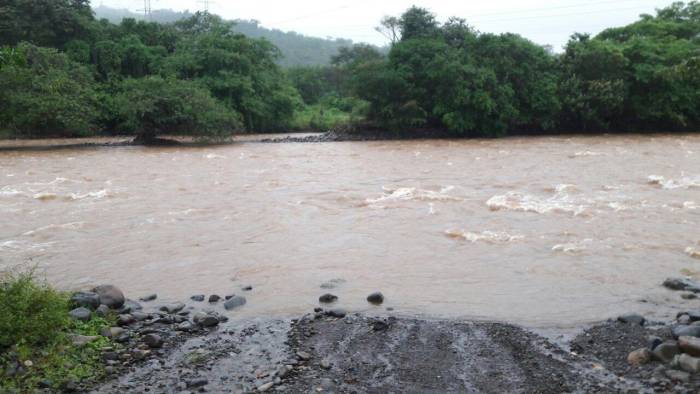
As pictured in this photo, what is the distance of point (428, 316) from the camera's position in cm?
672

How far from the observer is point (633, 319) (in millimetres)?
6176

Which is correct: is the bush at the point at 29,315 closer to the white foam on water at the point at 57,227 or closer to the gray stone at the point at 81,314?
the gray stone at the point at 81,314

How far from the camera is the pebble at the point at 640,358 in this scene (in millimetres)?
5113

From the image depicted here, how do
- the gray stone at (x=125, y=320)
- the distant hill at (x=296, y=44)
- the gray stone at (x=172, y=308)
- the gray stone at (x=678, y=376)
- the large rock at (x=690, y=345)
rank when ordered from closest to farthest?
the gray stone at (x=678, y=376) < the large rock at (x=690, y=345) < the gray stone at (x=125, y=320) < the gray stone at (x=172, y=308) < the distant hill at (x=296, y=44)

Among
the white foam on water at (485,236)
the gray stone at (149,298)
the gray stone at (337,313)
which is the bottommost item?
the gray stone at (149,298)

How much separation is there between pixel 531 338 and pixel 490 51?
27368 mm

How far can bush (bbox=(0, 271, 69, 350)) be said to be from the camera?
5.10 m

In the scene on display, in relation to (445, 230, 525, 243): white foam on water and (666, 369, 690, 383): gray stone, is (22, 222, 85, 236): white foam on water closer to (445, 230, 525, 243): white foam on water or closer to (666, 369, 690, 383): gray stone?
(445, 230, 525, 243): white foam on water

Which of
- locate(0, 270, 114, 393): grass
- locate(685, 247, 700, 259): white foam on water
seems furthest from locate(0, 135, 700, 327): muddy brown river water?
locate(0, 270, 114, 393): grass

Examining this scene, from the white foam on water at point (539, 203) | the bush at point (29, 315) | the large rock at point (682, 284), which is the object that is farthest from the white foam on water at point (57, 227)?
the large rock at point (682, 284)

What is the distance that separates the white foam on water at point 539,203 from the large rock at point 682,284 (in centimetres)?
451

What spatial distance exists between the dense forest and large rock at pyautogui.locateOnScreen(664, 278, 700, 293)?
73.7ft

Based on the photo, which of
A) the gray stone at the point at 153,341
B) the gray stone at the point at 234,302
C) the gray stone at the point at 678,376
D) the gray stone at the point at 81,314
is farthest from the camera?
Answer: the gray stone at the point at 234,302

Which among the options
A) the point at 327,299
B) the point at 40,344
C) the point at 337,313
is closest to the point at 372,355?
the point at 337,313
